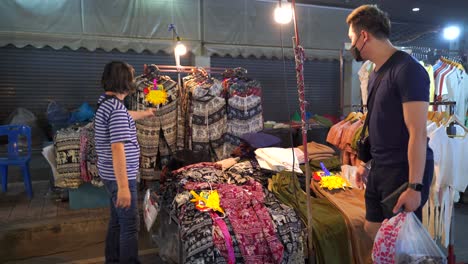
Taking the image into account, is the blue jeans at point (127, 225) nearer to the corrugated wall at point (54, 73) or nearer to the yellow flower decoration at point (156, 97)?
the yellow flower decoration at point (156, 97)

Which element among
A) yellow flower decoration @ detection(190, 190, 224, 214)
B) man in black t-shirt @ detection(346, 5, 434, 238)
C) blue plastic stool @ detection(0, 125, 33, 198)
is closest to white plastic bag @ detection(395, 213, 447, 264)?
man in black t-shirt @ detection(346, 5, 434, 238)

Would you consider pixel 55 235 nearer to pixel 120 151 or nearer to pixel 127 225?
pixel 127 225

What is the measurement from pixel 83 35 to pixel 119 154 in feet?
11.6

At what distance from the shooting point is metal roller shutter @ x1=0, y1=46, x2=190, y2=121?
5102mm

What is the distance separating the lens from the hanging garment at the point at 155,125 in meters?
3.92

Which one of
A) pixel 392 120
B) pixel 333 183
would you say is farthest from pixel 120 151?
pixel 333 183

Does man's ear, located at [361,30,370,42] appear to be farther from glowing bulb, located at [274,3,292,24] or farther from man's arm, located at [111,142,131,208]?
man's arm, located at [111,142,131,208]

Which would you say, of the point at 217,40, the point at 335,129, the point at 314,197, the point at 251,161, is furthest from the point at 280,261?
the point at 217,40

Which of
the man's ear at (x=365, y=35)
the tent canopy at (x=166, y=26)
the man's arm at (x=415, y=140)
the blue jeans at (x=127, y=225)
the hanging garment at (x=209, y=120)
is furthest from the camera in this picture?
the tent canopy at (x=166, y=26)

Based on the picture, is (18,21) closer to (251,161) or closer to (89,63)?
(89,63)

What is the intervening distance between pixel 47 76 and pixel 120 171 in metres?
3.79

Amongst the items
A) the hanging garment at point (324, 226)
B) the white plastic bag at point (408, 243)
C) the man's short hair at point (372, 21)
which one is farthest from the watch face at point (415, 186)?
the hanging garment at point (324, 226)

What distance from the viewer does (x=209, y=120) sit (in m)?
4.19

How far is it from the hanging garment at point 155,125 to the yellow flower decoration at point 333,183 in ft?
6.00
